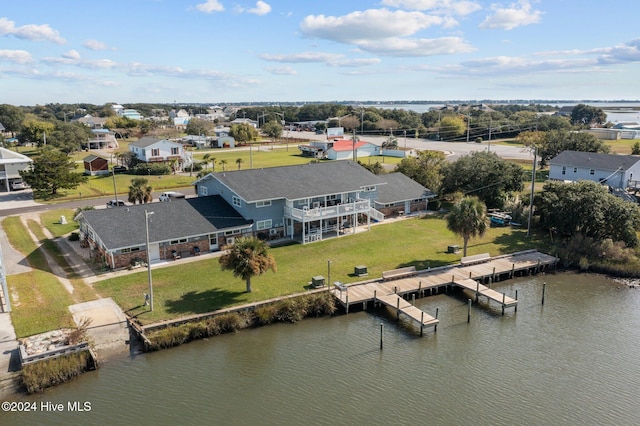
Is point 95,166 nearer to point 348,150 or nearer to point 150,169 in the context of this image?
point 150,169

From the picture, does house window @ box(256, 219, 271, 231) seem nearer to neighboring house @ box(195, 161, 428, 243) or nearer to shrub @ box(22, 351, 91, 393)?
neighboring house @ box(195, 161, 428, 243)

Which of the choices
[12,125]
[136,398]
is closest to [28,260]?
[136,398]

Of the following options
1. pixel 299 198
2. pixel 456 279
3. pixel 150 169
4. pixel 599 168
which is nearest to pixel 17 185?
pixel 150 169

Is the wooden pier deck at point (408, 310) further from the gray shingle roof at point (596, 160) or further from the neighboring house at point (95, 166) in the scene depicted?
the neighboring house at point (95, 166)

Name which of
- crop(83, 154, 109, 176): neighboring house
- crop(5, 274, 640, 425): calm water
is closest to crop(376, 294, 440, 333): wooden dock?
crop(5, 274, 640, 425): calm water

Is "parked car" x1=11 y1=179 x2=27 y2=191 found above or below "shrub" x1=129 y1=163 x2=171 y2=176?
below
